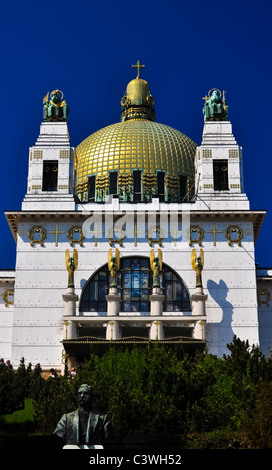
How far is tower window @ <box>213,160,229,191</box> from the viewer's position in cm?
4988

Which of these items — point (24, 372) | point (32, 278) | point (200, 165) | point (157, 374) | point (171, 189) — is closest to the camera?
point (157, 374)

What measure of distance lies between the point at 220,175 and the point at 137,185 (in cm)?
624

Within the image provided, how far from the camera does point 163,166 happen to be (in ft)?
181

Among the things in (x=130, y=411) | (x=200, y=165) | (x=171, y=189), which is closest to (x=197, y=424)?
(x=130, y=411)

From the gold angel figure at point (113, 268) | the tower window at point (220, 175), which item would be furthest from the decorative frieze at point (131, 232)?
the tower window at point (220, 175)

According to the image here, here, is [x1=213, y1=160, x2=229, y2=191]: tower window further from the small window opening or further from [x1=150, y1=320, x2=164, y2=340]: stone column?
[x1=150, y1=320, x2=164, y2=340]: stone column

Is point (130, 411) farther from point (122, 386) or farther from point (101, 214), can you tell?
point (101, 214)

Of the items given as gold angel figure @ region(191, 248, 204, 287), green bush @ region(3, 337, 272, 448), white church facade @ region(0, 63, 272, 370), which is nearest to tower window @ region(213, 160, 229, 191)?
white church facade @ region(0, 63, 272, 370)

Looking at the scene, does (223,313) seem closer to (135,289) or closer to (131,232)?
(135,289)

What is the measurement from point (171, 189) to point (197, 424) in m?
26.6

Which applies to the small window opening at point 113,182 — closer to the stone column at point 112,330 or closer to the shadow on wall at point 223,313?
the shadow on wall at point 223,313

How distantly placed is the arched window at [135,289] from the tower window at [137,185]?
7250mm

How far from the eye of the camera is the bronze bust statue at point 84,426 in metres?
15.8

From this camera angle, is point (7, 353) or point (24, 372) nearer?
point (24, 372)
